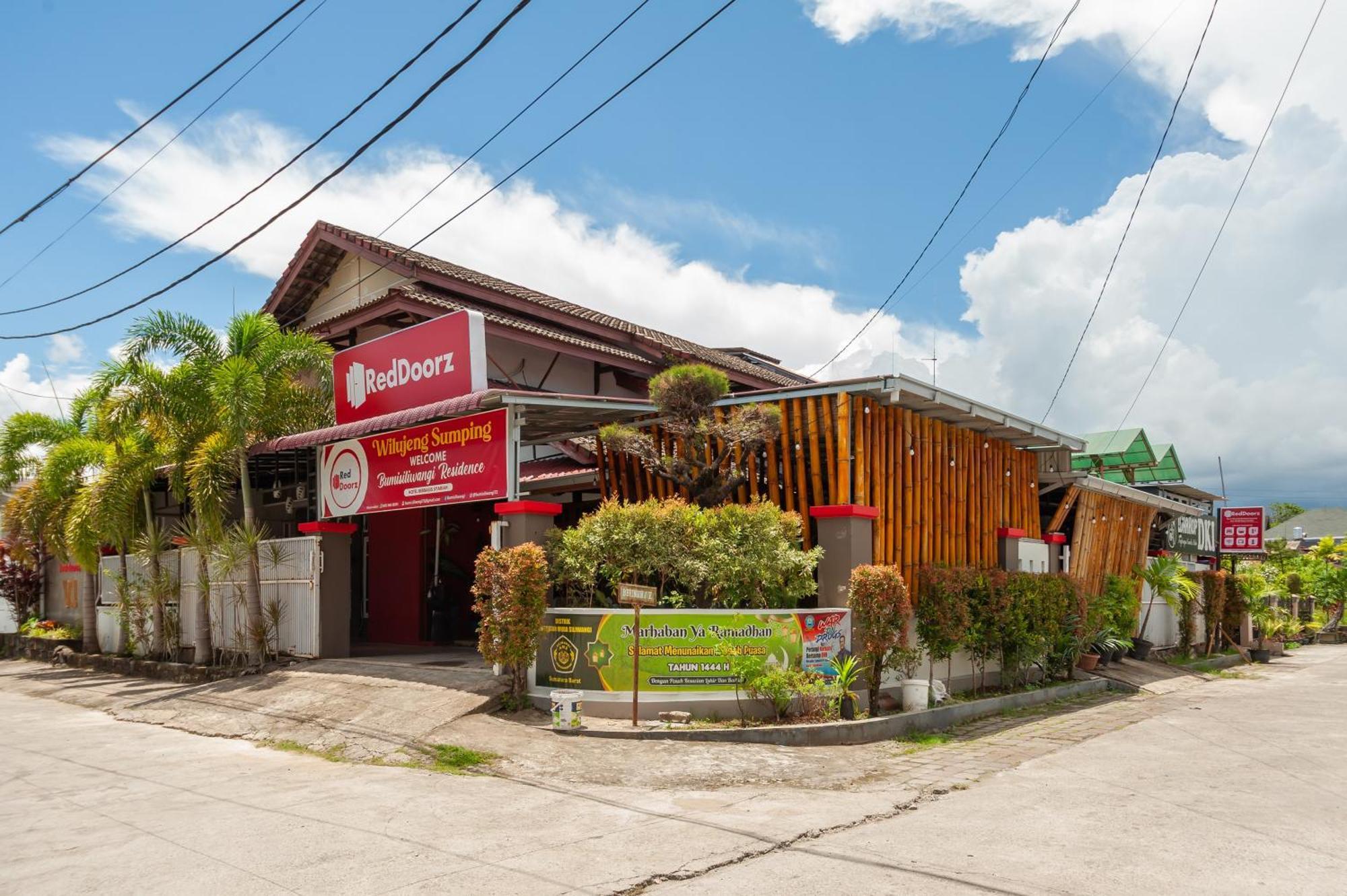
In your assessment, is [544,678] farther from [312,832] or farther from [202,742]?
[312,832]

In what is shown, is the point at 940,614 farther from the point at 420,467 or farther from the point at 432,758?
the point at 420,467

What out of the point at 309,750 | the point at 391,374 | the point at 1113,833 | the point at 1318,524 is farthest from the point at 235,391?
the point at 1318,524

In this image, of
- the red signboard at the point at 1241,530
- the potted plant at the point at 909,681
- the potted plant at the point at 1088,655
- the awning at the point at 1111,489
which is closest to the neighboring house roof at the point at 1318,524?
the red signboard at the point at 1241,530

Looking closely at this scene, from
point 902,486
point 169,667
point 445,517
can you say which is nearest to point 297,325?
point 445,517

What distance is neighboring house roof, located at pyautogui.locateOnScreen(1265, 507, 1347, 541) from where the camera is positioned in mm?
69675

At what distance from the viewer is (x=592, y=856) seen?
6.66 m

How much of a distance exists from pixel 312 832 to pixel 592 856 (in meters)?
2.16

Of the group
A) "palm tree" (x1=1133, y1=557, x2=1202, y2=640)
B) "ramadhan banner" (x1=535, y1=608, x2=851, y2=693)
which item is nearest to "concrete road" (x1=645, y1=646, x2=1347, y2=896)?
"ramadhan banner" (x1=535, y1=608, x2=851, y2=693)

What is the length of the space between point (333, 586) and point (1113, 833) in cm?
1165

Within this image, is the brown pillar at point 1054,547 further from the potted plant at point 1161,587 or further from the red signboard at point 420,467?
the red signboard at point 420,467

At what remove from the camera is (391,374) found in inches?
593

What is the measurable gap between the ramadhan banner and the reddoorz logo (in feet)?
13.7

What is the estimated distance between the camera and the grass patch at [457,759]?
9.84 m

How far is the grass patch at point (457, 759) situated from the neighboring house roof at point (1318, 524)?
70848mm
